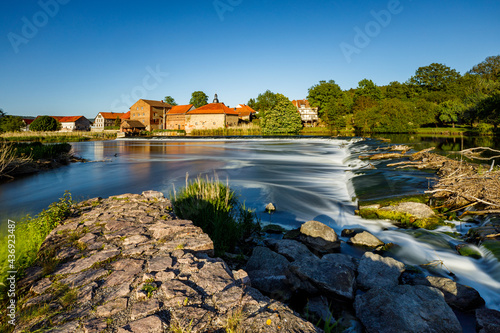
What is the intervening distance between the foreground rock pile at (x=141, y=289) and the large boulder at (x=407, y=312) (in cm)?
153

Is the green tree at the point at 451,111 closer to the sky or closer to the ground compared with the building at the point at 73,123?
closer to the sky

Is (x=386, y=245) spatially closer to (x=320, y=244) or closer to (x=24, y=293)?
(x=320, y=244)

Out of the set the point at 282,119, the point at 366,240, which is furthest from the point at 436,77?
the point at 366,240

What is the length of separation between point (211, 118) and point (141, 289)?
2937 inches

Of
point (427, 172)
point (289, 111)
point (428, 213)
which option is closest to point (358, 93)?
point (289, 111)

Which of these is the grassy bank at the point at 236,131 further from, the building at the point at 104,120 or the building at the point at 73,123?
the building at the point at 73,123

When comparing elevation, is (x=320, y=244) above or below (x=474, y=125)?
below

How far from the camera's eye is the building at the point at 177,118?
280ft

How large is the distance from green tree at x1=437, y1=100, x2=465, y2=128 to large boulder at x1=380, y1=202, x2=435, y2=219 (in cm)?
6147

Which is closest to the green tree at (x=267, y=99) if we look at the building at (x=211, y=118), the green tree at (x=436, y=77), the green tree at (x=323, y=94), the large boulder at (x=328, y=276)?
the building at (x=211, y=118)

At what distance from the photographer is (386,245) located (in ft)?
20.4

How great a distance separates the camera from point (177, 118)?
86438 mm

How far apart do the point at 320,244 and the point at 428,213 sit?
11.8 feet

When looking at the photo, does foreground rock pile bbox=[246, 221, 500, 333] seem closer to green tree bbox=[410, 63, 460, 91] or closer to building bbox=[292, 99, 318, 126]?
building bbox=[292, 99, 318, 126]
